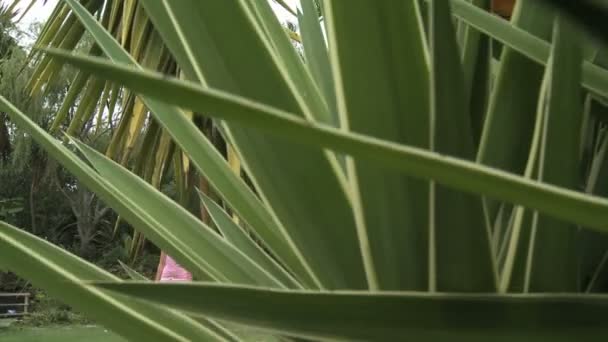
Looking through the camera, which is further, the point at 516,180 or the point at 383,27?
the point at 383,27

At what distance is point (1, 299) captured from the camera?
13.7 meters

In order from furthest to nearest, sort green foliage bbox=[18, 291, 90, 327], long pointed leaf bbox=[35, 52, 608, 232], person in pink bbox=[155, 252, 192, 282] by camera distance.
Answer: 1. green foliage bbox=[18, 291, 90, 327]
2. person in pink bbox=[155, 252, 192, 282]
3. long pointed leaf bbox=[35, 52, 608, 232]

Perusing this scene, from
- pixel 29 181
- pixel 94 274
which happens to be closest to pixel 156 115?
pixel 94 274

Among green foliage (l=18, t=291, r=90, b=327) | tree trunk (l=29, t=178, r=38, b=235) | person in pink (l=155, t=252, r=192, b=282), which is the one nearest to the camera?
person in pink (l=155, t=252, r=192, b=282)

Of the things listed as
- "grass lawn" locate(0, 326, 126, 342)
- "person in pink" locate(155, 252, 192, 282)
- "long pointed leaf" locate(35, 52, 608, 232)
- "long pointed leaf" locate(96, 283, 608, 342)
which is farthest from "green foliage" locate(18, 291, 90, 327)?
"long pointed leaf" locate(35, 52, 608, 232)

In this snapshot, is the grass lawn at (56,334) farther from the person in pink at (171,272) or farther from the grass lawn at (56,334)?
the person in pink at (171,272)

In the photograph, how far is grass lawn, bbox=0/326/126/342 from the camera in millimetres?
10193

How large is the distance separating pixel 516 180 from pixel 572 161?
0.21m

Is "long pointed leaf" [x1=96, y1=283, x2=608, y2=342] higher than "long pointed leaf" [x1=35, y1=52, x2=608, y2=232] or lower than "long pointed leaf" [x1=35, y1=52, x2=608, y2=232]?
lower

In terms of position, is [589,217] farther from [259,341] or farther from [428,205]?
[259,341]

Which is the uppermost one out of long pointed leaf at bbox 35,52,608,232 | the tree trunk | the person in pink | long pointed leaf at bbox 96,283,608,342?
long pointed leaf at bbox 35,52,608,232

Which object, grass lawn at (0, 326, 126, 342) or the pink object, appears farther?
grass lawn at (0, 326, 126, 342)

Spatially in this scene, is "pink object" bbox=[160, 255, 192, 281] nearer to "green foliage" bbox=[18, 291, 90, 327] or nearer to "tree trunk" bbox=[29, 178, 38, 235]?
"green foliage" bbox=[18, 291, 90, 327]

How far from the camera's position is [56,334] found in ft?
35.9
